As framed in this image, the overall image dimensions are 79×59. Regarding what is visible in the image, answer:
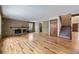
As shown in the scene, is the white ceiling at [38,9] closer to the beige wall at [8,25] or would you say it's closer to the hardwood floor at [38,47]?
the hardwood floor at [38,47]

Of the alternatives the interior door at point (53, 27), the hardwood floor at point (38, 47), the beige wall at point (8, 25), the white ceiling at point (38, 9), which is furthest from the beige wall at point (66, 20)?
the beige wall at point (8, 25)

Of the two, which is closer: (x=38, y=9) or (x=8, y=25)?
(x=38, y=9)

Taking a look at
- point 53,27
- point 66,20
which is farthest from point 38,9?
point 53,27

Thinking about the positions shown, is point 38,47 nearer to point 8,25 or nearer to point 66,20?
point 66,20

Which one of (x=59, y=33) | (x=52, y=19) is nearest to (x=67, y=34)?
(x=59, y=33)

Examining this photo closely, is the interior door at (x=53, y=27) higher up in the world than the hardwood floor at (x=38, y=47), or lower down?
higher up

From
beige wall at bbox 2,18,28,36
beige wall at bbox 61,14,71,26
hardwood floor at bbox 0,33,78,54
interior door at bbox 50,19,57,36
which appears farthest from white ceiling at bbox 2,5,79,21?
beige wall at bbox 2,18,28,36

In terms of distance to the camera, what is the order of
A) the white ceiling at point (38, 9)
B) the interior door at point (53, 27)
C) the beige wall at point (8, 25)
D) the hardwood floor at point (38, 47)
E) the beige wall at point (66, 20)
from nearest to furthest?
1. the hardwood floor at point (38, 47)
2. the white ceiling at point (38, 9)
3. the beige wall at point (66, 20)
4. the interior door at point (53, 27)
5. the beige wall at point (8, 25)

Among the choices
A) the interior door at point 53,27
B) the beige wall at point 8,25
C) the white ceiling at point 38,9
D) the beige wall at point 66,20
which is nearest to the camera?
the white ceiling at point 38,9

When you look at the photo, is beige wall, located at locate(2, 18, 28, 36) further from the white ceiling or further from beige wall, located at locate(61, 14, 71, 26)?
beige wall, located at locate(61, 14, 71, 26)

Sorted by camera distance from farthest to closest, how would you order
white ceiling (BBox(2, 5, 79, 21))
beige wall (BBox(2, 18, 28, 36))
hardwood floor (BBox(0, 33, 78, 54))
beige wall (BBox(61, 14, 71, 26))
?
1. beige wall (BBox(2, 18, 28, 36))
2. beige wall (BBox(61, 14, 71, 26))
3. white ceiling (BBox(2, 5, 79, 21))
4. hardwood floor (BBox(0, 33, 78, 54))
